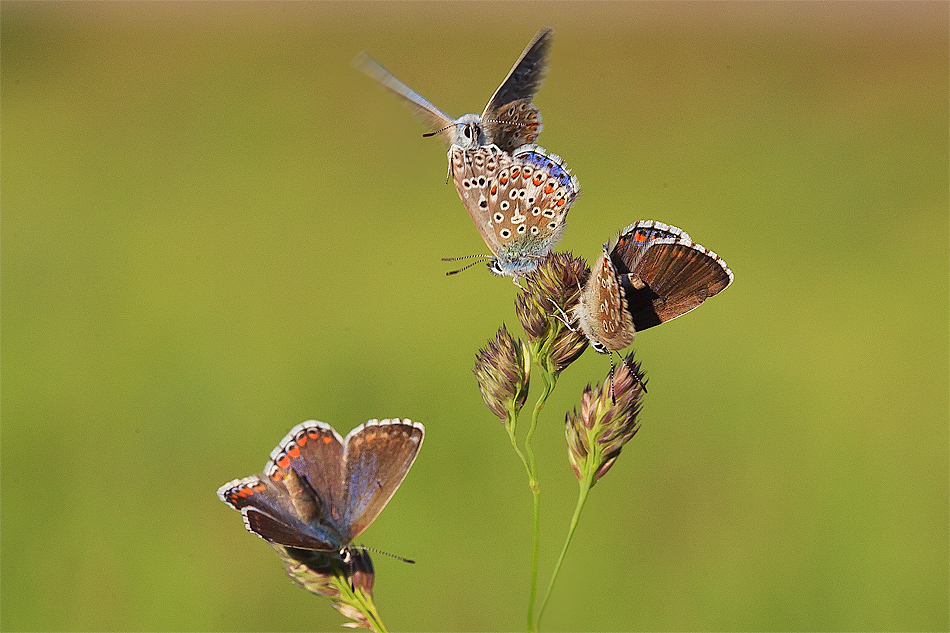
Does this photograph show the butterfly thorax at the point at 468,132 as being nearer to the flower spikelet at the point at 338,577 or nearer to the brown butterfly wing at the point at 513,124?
the brown butterfly wing at the point at 513,124

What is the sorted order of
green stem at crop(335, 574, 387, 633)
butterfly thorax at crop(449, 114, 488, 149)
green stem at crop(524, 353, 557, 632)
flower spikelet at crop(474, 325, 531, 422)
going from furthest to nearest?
butterfly thorax at crop(449, 114, 488, 149) < flower spikelet at crop(474, 325, 531, 422) < green stem at crop(335, 574, 387, 633) < green stem at crop(524, 353, 557, 632)

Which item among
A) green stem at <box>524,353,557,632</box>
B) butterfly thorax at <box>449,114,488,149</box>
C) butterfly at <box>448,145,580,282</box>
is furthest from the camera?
butterfly thorax at <box>449,114,488,149</box>

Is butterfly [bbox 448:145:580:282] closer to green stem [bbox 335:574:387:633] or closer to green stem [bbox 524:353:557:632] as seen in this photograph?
green stem [bbox 524:353:557:632]

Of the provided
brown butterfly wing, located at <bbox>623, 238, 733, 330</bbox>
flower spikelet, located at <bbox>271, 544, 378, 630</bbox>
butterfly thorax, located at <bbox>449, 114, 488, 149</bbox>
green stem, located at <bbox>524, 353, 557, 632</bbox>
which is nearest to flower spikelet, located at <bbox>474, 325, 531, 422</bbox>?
green stem, located at <bbox>524, 353, 557, 632</bbox>

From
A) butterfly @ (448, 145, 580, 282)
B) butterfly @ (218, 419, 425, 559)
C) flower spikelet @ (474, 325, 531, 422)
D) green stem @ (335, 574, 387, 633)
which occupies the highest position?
butterfly @ (448, 145, 580, 282)

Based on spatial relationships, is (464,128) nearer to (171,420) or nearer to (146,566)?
(146,566)

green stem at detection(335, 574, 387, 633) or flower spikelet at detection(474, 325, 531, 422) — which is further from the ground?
flower spikelet at detection(474, 325, 531, 422)

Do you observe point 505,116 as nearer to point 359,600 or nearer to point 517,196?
point 517,196

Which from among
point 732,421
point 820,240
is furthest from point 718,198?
point 732,421

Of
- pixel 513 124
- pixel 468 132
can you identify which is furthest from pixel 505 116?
pixel 468 132
